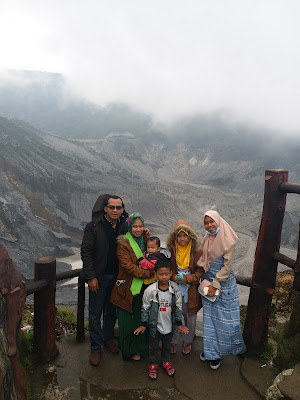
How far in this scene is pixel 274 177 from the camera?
2955mm

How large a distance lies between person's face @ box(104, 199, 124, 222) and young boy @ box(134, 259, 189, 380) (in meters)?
0.61

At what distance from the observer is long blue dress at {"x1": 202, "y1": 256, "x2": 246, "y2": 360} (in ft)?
10.00

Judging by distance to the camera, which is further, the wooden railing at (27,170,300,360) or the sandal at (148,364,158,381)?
the wooden railing at (27,170,300,360)

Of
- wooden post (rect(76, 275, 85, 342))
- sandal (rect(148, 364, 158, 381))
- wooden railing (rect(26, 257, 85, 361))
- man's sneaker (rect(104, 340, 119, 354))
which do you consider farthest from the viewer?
wooden post (rect(76, 275, 85, 342))

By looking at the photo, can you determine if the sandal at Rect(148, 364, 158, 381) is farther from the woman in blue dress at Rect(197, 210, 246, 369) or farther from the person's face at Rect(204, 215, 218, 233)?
the person's face at Rect(204, 215, 218, 233)

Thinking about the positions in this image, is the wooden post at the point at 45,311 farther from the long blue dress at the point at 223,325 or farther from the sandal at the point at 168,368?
the long blue dress at the point at 223,325

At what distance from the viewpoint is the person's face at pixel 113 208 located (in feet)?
9.96

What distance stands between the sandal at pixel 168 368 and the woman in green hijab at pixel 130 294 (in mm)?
274

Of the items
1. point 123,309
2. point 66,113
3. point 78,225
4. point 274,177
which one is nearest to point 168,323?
point 123,309

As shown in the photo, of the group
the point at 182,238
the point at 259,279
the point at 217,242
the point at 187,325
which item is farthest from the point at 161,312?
the point at 259,279

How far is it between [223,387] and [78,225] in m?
25.3

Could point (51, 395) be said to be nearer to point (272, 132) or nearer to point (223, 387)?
point (223, 387)

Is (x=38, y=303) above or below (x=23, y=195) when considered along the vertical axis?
above

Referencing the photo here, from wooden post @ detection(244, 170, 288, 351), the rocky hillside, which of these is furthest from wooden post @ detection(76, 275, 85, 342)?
the rocky hillside
